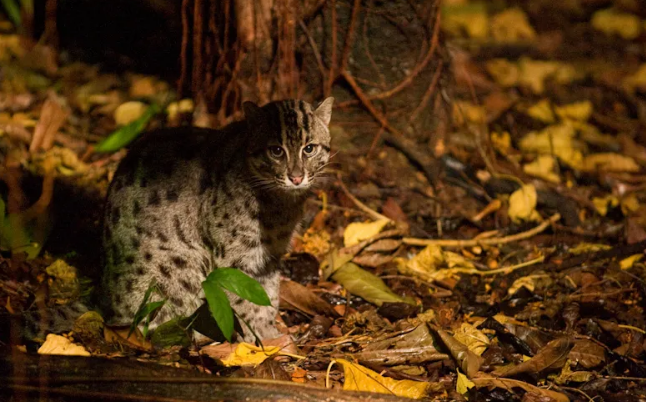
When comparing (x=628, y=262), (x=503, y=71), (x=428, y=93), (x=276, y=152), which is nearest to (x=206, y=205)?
(x=276, y=152)

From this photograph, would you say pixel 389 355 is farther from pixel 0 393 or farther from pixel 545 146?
pixel 545 146

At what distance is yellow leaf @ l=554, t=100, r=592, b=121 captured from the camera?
8547mm

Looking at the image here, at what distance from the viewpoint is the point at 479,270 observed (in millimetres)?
5992

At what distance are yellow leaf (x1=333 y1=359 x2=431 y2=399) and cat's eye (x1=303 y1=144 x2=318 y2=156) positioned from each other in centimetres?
144

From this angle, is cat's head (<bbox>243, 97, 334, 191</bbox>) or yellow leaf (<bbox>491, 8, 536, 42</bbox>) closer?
cat's head (<bbox>243, 97, 334, 191</bbox>)

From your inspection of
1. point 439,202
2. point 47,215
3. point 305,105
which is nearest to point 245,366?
point 305,105

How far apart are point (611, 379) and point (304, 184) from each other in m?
2.47

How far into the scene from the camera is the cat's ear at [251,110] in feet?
16.1

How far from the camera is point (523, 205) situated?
22.0ft

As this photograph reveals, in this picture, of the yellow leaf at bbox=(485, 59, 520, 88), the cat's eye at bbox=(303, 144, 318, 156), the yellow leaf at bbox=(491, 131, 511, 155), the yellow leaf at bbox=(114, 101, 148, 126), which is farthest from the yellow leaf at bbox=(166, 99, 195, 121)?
the yellow leaf at bbox=(485, 59, 520, 88)

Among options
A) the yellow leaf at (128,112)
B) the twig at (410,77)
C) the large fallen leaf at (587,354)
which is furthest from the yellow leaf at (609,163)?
the yellow leaf at (128,112)

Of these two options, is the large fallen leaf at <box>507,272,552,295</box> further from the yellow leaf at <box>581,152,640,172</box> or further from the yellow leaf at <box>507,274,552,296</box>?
the yellow leaf at <box>581,152,640,172</box>

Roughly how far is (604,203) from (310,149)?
3.59 metres

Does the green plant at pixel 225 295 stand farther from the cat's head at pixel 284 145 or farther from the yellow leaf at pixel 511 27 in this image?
the yellow leaf at pixel 511 27
